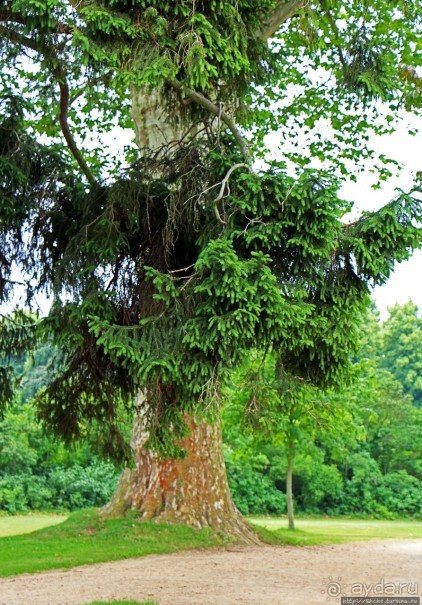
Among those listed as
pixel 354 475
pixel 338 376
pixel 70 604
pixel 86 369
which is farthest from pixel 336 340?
pixel 354 475

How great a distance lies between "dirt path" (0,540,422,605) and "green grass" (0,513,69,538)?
9764mm

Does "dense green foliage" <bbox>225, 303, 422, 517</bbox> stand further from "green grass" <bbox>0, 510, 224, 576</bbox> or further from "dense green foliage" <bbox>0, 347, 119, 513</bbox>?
"green grass" <bbox>0, 510, 224, 576</bbox>

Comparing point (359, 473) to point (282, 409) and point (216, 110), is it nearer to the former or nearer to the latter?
point (282, 409)

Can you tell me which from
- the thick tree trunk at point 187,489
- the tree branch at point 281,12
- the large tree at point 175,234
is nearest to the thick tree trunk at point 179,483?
the thick tree trunk at point 187,489

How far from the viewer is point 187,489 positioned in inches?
519

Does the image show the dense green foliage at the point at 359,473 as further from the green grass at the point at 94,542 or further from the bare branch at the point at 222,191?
the bare branch at the point at 222,191

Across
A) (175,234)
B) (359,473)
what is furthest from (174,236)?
(359,473)

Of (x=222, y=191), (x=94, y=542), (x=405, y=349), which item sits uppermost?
(x=405, y=349)

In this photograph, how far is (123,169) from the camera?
8211 millimetres

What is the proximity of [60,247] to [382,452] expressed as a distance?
2780 cm

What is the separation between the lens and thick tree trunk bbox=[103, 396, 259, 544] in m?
13.1

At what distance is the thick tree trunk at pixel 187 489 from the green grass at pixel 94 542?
0.32 meters

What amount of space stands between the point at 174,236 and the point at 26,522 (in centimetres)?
1812

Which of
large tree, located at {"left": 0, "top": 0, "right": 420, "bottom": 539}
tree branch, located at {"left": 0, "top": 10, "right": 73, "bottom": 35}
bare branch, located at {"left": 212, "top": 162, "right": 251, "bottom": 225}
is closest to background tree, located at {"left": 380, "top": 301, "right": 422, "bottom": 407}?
large tree, located at {"left": 0, "top": 0, "right": 420, "bottom": 539}
